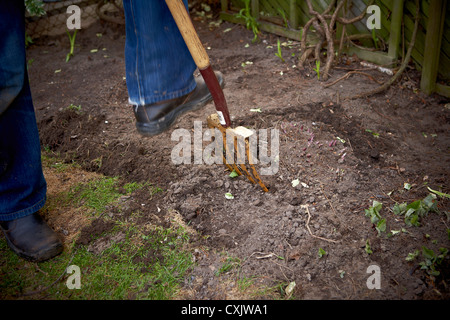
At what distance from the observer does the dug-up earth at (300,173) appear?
1657 millimetres

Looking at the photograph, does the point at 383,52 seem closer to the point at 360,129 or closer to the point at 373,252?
the point at 360,129

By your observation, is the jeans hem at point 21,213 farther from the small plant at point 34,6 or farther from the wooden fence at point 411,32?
the wooden fence at point 411,32

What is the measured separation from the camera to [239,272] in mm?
1693

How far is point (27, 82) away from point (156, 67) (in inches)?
24.8

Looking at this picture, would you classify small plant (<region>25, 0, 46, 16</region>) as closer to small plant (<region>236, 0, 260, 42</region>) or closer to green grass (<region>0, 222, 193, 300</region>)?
small plant (<region>236, 0, 260, 42</region>)

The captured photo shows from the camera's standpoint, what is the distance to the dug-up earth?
1.66 metres

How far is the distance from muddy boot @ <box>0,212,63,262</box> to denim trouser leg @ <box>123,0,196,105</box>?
2.70ft

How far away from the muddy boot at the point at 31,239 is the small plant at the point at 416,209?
5.68 feet

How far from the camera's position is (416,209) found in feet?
5.85

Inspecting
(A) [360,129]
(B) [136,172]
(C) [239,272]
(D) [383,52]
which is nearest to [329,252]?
(C) [239,272]

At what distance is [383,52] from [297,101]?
3.36 ft

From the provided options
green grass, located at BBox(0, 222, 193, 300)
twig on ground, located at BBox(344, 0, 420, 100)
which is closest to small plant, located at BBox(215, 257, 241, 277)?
green grass, located at BBox(0, 222, 193, 300)

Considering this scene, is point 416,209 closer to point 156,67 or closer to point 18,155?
point 156,67

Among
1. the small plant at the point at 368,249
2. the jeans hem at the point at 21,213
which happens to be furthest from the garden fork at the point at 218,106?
the jeans hem at the point at 21,213
